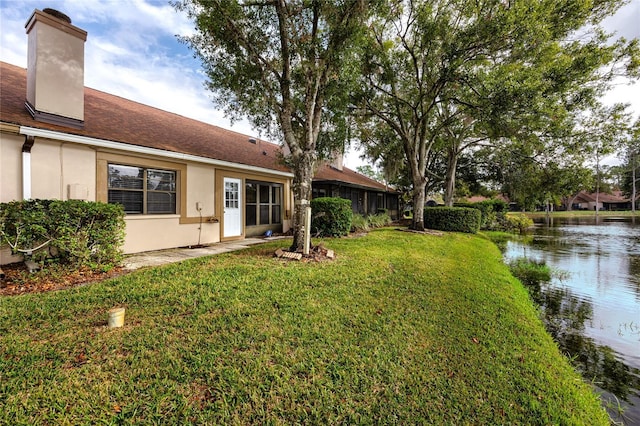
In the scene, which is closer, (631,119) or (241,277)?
(241,277)

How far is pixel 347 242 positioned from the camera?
28.2ft

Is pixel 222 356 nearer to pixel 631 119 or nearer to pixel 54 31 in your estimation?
pixel 54 31

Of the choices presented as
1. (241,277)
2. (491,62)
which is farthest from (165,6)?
(491,62)

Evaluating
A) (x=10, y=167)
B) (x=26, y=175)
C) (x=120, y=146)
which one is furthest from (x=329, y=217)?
(x=10, y=167)

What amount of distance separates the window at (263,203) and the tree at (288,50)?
12.4 ft

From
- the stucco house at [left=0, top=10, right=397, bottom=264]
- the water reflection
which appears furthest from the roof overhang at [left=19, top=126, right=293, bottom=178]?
the water reflection

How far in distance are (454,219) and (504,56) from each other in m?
7.48

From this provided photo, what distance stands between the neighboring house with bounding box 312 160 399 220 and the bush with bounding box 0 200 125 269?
9.20 m

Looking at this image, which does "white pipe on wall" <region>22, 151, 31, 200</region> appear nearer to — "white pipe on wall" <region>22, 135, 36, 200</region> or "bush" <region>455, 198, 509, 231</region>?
"white pipe on wall" <region>22, 135, 36, 200</region>

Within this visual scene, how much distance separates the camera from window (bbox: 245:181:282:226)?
10.1 m

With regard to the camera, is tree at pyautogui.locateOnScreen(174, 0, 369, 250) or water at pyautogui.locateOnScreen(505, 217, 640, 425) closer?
water at pyautogui.locateOnScreen(505, 217, 640, 425)

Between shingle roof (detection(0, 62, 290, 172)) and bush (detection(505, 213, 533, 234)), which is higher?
shingle roof (detection(0, 62, 290, 172))

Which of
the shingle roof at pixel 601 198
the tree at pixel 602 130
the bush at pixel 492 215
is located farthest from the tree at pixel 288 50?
the shingle roof at pixel 601 198

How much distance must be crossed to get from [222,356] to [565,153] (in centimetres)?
1659
